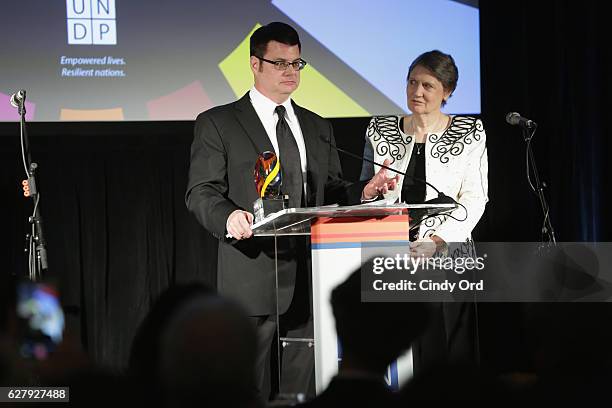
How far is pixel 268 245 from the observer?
3426 millimetres

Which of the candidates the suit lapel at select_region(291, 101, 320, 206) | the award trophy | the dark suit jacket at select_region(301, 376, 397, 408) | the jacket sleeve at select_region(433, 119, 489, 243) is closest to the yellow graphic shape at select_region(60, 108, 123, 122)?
the suit lapel at select_region(291, 101, 320, 206)

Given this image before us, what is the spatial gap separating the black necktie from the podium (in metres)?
0.59

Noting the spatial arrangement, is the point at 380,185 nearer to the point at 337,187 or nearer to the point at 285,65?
the point at 337,187

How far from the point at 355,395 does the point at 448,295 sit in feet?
5.37

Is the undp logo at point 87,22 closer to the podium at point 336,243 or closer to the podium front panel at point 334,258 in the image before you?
the podium at point 336,243

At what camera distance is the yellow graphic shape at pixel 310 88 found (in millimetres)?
5730

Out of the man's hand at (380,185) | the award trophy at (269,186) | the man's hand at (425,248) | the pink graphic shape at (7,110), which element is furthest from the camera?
the pink graphic shape at (7,110)

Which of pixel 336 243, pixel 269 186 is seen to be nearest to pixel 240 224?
pixel 269 186

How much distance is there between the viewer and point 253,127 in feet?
12.0

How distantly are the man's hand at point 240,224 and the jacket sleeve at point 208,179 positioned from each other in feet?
0.59

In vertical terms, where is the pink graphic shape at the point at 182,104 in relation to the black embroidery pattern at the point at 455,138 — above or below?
above

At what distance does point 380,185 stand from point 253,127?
0.72 meters

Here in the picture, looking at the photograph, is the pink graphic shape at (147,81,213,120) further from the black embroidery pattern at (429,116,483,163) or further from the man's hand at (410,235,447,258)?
the man's hand at (410,235,447,258)

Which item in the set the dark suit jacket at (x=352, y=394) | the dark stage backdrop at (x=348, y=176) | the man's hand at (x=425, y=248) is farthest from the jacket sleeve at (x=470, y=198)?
the dark suit jacket at (x=352, y=394)
